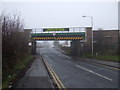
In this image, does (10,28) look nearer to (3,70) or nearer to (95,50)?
(3,70)

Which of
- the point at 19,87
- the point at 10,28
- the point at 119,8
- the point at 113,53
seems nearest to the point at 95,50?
the point at 113,53

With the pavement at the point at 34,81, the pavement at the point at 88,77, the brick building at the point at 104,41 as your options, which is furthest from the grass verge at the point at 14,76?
the brick building at the point at 104,41

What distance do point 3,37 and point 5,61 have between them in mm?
1505

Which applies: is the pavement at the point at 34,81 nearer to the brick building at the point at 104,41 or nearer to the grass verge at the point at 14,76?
the grass verge at the point at 14,76

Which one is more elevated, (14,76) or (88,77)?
(14,76)

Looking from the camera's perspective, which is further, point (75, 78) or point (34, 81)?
point (75, 78)

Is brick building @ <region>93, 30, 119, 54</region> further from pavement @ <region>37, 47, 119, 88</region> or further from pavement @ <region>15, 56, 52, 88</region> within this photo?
pavement @ <region>15, 56, 52, 88</region>

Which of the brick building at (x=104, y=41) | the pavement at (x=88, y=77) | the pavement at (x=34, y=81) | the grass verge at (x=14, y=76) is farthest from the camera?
the brick building at (x=104, y=41)

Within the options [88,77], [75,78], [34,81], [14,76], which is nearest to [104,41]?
[88,77]

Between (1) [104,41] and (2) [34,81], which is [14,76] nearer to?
(2) [34,81]

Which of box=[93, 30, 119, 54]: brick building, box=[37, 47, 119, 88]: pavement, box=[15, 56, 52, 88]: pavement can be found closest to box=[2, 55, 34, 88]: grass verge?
box=[15, 56, 52, 88]: pavement

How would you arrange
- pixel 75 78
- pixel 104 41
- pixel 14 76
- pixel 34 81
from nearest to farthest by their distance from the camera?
1. pixel 34 81
2. pixel 14 76
3. pixel 75 78
4. pixel 104 41

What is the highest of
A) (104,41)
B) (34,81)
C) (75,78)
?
(104,41)

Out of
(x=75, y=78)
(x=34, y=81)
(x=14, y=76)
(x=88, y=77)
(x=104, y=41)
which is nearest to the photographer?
(x=34, y=81)
